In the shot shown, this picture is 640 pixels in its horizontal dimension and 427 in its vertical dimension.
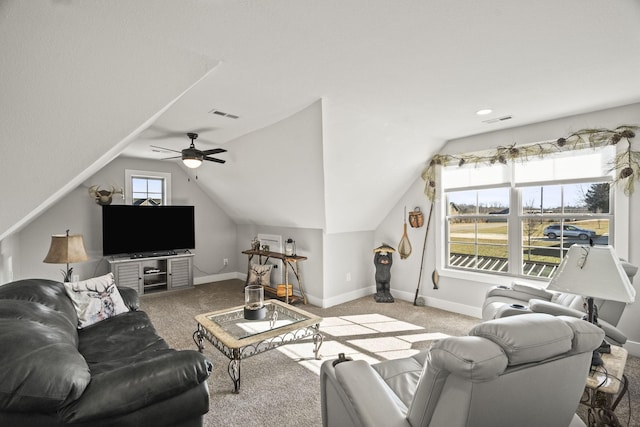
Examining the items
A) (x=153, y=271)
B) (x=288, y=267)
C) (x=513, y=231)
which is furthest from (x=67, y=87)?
(x=513, y=231)

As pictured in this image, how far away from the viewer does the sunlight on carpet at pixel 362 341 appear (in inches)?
117

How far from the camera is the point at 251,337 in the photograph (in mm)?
2434

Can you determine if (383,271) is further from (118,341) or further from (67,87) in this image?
(67,87)

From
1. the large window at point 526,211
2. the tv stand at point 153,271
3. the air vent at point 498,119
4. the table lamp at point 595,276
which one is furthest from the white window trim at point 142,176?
the table lamp at point 595,276

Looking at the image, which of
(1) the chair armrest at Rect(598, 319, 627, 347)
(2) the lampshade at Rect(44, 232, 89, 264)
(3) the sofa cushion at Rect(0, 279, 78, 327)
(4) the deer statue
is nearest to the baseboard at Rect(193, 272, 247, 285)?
(4) the deer statue

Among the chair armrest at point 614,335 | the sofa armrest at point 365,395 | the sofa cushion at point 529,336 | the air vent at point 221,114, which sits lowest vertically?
the chair armrest at point 614,335

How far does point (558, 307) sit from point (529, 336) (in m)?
1.76

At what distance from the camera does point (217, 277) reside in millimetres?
6277

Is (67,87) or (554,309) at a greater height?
(67,87)

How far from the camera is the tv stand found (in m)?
4.85

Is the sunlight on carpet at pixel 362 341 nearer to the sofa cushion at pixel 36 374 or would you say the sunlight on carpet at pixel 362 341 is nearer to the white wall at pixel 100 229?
the sofa cushion at pixel 36 374

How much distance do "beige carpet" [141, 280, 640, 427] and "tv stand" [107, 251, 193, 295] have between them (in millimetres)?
195

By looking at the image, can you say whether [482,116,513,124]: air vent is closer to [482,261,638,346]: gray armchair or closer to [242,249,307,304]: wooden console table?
[482,261,638,346]: gray armchair

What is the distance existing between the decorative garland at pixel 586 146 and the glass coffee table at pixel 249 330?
295cm
